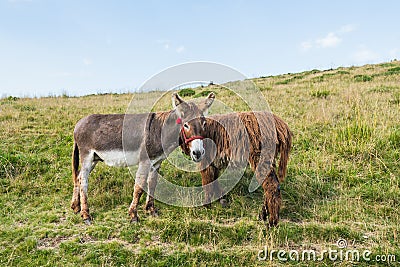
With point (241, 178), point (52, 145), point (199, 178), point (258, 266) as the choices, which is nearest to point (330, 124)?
point (241, 178)

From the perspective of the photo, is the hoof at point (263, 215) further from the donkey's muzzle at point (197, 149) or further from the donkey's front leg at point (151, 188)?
the donkey's front leg at point (151, 188)

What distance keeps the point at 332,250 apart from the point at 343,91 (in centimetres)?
898

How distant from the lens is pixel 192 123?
15.3 feet

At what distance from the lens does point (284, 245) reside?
4.31 metres

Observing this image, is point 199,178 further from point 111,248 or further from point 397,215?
point 397,215

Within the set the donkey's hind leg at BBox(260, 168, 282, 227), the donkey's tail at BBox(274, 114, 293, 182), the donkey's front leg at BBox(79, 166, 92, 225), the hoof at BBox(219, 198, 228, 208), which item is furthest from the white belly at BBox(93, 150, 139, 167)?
the donkey's tail at BBox(274, 114, 293, 182)

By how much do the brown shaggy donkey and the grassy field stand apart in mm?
436

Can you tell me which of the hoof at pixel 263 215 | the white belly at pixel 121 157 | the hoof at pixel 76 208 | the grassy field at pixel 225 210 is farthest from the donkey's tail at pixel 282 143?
the hoof at pixel 76 208

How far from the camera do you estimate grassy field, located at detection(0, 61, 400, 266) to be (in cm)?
422

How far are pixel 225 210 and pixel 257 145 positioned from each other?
4.40ft

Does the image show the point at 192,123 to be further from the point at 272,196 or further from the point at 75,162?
the point at 75,162

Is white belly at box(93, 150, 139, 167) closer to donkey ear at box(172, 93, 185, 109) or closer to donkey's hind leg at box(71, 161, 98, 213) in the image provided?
donkey's hind leg at box(71, 161, 98, 213)

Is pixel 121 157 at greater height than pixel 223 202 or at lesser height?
greater

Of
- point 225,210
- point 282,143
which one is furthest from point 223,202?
point 282,143
